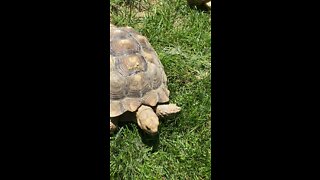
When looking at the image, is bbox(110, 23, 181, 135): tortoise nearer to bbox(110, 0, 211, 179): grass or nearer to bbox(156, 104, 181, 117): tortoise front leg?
bbox(156, 104, 181, 117): tortoise front leg

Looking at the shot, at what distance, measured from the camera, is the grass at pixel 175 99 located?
143 inches

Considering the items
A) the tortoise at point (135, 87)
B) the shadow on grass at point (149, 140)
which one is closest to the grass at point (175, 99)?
the shadow on grass at point (149, 140)

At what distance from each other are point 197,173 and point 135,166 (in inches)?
18.6

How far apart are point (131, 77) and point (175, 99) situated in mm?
519

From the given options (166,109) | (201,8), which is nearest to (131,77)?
(166,109)

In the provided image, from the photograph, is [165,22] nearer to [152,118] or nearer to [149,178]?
[152,118]

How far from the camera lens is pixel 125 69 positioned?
12.1ft

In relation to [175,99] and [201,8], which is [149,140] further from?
[201,8]

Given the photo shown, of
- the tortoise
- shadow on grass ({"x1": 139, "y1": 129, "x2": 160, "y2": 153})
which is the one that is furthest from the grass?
the tortoise

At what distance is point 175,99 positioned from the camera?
13.2 feet

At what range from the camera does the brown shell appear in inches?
144

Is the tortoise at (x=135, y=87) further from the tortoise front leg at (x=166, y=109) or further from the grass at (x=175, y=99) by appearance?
the grass at (x=175, y=99)
